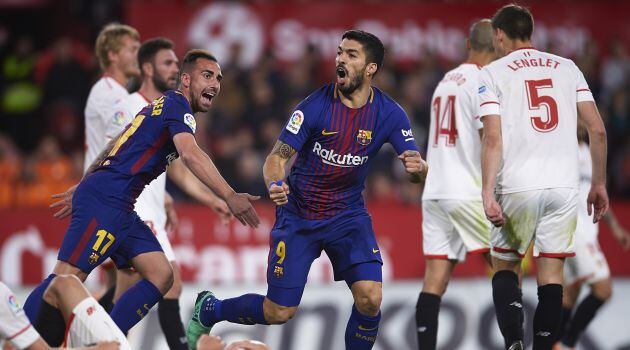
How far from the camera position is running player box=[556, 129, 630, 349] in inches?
348

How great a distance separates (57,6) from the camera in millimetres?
17062

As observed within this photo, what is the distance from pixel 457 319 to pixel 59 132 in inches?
312

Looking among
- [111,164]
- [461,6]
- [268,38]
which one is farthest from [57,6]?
[111,164]

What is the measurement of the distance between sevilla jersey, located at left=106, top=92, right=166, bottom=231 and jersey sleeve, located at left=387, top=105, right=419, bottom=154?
2.00 metres

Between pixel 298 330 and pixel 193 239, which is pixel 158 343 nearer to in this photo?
pixel 298 330

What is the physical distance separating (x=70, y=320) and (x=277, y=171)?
1575mm

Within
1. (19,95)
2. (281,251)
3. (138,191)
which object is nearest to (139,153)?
(138,191)

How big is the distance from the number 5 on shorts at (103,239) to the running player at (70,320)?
0.49m

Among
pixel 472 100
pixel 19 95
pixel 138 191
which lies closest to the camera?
pixel 138 191

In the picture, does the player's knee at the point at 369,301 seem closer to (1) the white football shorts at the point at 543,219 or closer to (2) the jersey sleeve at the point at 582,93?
(1) the white football shorts at the point at 543,219

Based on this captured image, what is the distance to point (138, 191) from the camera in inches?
248

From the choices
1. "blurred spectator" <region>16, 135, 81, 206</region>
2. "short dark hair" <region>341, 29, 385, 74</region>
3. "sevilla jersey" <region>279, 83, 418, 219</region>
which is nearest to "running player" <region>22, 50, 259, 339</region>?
"sevilla jersey" <region>279, 83, 418, 219</region>

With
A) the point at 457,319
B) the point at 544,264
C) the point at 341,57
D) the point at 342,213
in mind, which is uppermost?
the point at 341,57

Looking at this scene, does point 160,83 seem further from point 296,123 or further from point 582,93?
point 582,93
